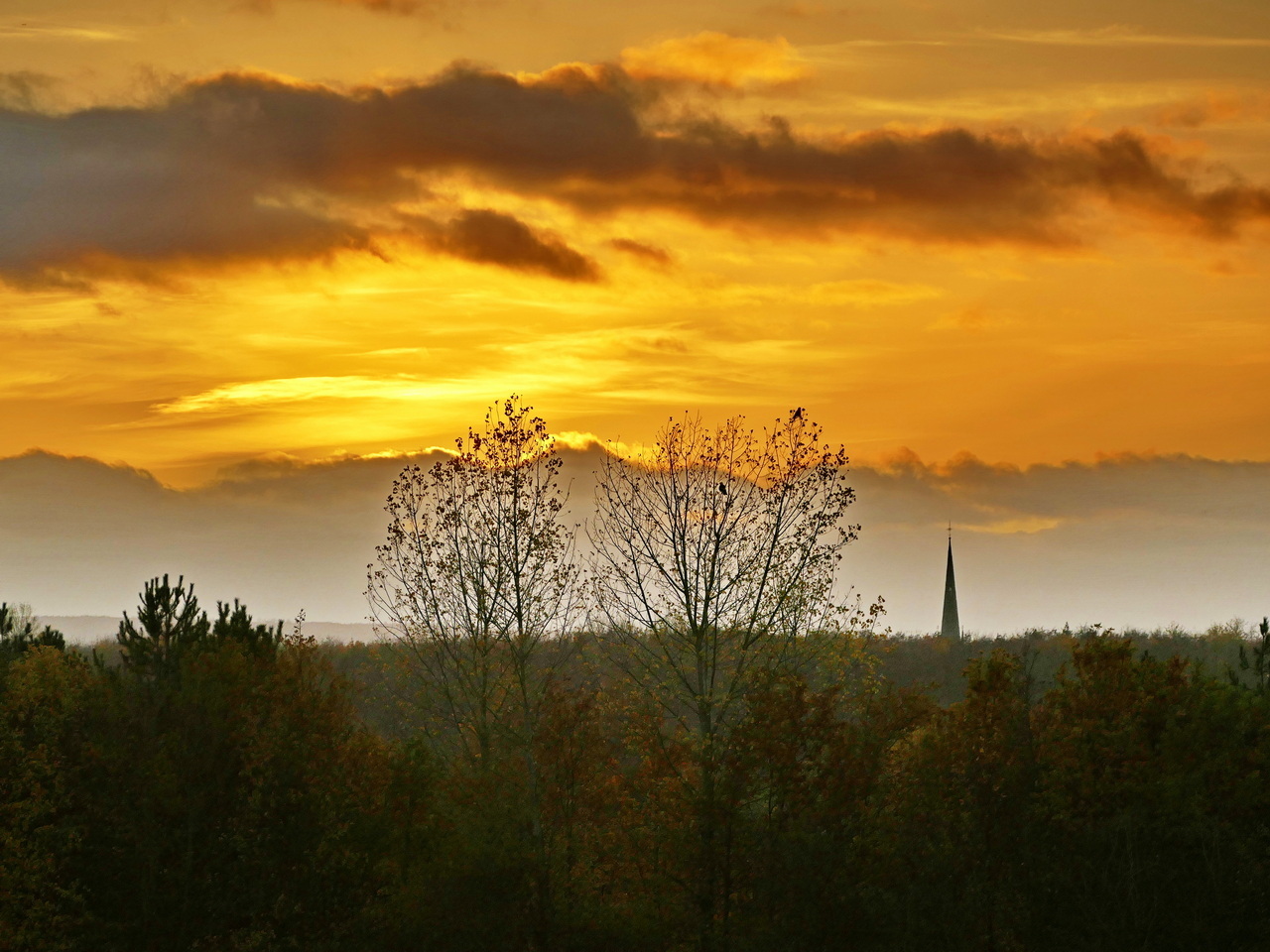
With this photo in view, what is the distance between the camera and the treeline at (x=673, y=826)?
38469mm

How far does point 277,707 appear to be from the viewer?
142ft

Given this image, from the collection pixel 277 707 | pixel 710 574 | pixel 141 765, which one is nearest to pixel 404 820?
pixel 277 707

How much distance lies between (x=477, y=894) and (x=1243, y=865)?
22.0 m

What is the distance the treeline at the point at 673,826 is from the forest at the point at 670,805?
0.32 ft

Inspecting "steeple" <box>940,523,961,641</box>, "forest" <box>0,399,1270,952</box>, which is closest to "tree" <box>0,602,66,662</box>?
"forest" <box>0,399,1270,952</box>

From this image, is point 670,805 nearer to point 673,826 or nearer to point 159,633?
point 673,826

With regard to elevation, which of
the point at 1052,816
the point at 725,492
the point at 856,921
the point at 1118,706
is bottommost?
the point at 856,921

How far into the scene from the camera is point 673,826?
1638 inches

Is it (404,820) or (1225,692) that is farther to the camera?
(404,820)

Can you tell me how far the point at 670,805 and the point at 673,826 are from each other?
2.08ft

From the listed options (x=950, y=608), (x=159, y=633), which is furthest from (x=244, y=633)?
(x=950, y=608)

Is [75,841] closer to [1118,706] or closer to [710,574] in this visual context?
[710,574]

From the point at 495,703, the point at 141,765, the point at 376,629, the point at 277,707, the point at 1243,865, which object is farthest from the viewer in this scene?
the point at 495,703

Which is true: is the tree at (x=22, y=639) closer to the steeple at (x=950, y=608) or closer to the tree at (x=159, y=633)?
the tree at (x=159, y=633)
